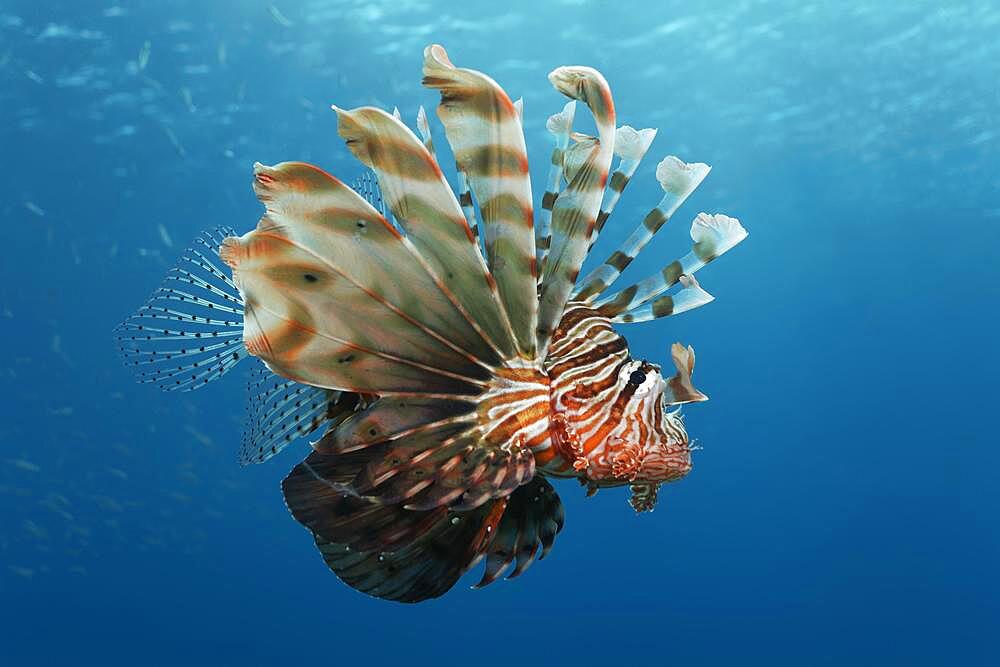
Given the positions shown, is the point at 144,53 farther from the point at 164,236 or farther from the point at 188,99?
the point at 164,236

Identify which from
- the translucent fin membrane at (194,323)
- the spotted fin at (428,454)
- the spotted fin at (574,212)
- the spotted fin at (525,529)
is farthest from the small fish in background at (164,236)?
the spotted fin at (574,212)

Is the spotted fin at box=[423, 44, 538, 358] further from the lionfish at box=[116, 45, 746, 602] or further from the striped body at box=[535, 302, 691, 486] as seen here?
the striped body at box=[535, 302, 691, 486]

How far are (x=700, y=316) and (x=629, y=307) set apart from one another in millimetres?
39931

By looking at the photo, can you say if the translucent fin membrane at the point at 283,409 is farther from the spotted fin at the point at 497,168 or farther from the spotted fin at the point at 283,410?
the spotted fin at the point at 497,168

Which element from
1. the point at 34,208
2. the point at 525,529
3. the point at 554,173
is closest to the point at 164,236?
the point at 34,208

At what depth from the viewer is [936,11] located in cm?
2144

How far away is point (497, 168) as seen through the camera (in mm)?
2828

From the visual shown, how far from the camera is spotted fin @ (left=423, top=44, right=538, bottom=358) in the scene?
2.65m

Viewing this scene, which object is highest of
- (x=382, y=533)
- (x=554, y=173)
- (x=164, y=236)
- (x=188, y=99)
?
(x=188, y=99)

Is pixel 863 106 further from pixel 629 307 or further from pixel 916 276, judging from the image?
pixel 629 307

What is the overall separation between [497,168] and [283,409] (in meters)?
1.69

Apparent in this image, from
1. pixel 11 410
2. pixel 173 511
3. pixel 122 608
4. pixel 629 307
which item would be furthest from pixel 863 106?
pixel 122 608

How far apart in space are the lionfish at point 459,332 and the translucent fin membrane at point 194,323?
359 millimetres

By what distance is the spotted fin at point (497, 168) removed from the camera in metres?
2.65
